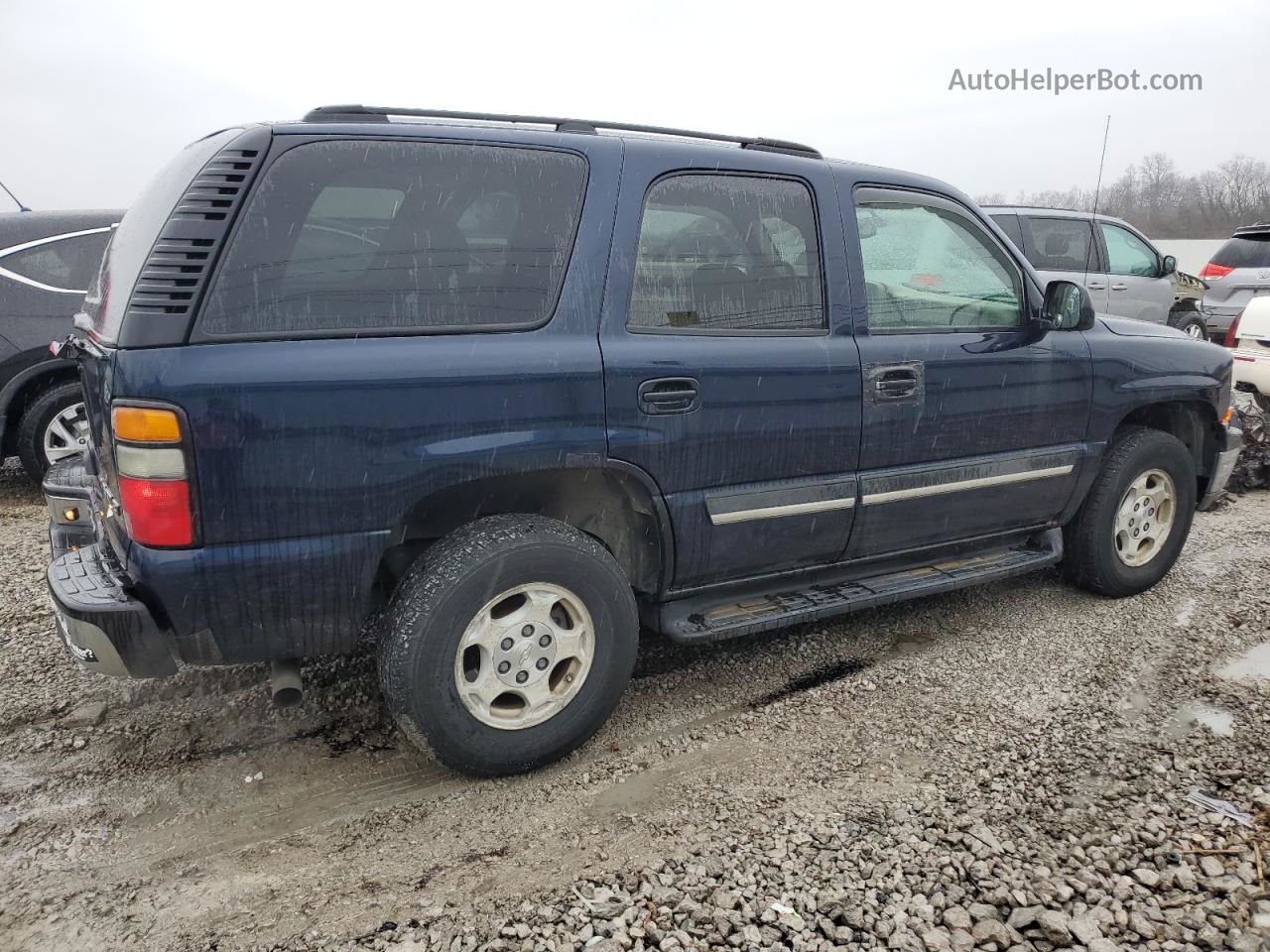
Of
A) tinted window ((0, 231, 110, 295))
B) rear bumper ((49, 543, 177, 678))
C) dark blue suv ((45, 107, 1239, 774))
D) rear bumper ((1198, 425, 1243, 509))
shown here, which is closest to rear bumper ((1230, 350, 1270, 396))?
rear bumper ((1198, 425, 1243, 509))

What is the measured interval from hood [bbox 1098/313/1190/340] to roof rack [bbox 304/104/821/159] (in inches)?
65.8

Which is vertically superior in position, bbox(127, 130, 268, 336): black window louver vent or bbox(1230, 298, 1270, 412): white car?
bbox(127, 130, 268, 336): black window louver vent

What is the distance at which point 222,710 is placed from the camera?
10.7 ft

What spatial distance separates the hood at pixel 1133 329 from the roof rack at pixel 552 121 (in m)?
1.67

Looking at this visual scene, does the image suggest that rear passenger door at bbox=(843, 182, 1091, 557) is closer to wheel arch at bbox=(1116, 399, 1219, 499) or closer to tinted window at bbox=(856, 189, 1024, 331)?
tinted window at bbox=(856, 189, 1024, 331)

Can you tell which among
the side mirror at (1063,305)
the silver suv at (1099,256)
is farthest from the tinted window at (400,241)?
the silver suv at (1099,256)

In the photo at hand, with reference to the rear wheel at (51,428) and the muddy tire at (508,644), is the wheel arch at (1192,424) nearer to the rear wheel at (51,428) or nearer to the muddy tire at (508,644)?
the muddy tire at (508,644)

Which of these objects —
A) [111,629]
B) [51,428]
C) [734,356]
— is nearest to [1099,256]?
[734,356]

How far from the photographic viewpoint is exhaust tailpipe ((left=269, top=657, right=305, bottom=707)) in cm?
261

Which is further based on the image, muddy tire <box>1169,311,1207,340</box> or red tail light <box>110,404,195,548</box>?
muddy tire <box>1169,311,1207,340</box>

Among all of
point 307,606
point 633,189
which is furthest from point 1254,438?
point 307,606

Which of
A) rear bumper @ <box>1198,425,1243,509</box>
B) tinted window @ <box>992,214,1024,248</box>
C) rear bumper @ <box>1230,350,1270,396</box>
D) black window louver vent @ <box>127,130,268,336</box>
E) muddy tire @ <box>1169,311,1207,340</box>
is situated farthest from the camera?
muddy tire @ <box>1169,311,1207,340</box>

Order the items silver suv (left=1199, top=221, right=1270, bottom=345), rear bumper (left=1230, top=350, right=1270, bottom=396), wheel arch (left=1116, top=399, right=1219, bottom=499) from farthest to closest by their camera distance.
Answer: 1. silver suv (left=1199, top=221, right=1270, bottom=345)
2. rear bumper (left=1230, top=350, right=1270, bottom=396)
3. wheel arch (left=1116, top=399, right=1219, bottom=499)

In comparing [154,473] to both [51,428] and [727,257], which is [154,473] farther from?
[51,428]
